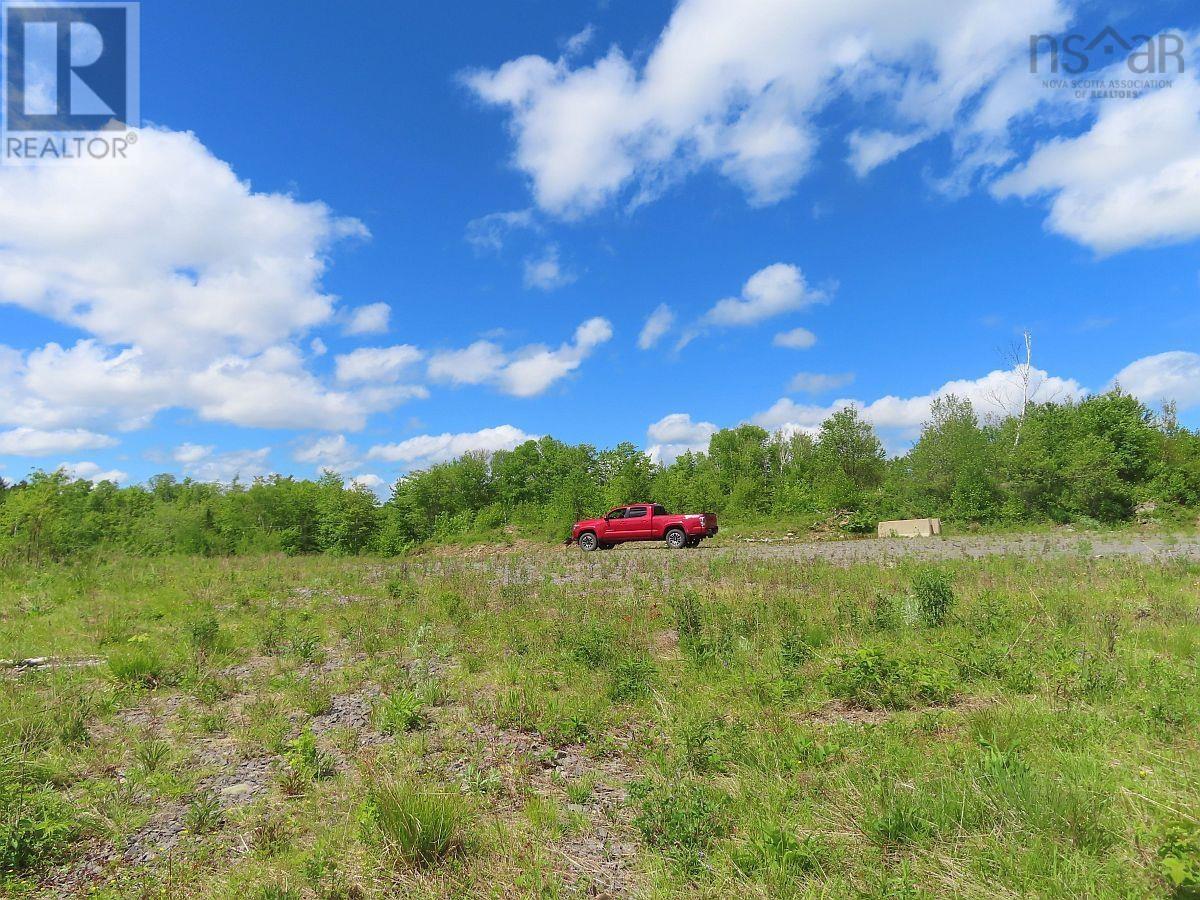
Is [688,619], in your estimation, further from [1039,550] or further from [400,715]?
[1039,550]

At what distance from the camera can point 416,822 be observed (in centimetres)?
337

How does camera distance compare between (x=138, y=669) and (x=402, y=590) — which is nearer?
(x=138, y=669)

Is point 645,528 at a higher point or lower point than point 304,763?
higher

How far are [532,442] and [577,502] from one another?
2296 centimetres

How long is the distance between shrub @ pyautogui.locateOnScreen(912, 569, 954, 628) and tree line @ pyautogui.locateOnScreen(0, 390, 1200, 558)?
2411 cm

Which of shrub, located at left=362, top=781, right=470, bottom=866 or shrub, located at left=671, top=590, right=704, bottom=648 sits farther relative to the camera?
shrub, located at left=671, top=590, right=704, bottom=648

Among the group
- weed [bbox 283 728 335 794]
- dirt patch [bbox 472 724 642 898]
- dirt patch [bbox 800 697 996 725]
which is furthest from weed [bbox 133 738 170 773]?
dirt patch [bbox 800 697 996 725]

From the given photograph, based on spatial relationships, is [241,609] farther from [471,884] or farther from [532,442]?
[532,442]

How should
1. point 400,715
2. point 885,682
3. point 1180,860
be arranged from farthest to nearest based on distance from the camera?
1. point 885,682
2. point 400,715
3. point 1180,860

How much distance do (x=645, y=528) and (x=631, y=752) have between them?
812 inches

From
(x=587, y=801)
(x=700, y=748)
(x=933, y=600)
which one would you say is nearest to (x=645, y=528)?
(x=933, y=600)

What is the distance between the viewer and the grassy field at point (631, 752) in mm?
3086

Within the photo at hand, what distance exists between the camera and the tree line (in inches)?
1102

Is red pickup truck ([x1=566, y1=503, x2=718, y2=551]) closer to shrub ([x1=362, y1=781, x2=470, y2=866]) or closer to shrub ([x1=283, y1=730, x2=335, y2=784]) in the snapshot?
shrub ([x1=283, y1=730, x2=335, y2=784])
